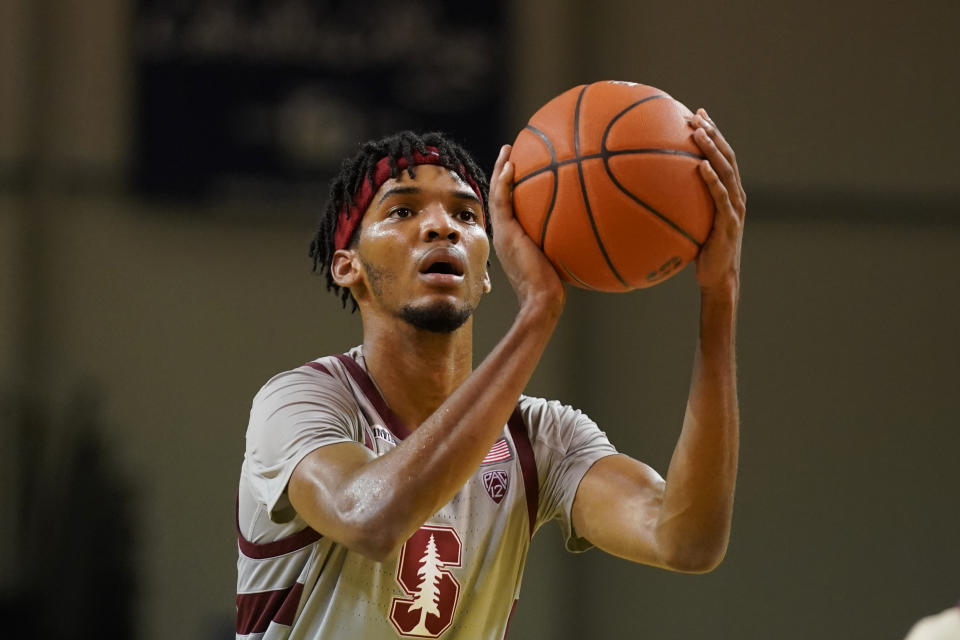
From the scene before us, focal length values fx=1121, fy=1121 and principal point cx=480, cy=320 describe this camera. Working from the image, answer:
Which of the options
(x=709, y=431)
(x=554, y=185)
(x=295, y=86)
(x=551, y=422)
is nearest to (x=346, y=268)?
(x=551, y=422)

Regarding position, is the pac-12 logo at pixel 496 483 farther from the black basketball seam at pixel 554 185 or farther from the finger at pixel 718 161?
the finger at pixel 718 161

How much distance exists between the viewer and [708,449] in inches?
94.3

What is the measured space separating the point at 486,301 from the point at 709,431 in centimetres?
269

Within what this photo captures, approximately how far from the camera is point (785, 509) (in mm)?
5062

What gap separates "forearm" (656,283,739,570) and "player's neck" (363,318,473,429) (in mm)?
619

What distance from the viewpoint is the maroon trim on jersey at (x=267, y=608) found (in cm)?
249

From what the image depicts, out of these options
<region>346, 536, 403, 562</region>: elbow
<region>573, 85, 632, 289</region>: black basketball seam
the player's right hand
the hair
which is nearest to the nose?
the hair

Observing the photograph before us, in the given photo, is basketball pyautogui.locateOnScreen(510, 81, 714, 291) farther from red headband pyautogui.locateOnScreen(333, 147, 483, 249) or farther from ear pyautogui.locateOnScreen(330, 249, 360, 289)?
ear pyautogui.locateOnScreen(330, 249, 360, 289)

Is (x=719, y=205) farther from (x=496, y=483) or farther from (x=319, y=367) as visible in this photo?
(x=319, y=367)

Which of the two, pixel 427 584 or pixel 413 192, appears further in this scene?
pixel 413 192

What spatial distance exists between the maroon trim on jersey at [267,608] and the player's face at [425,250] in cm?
69

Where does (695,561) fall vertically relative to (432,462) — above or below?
below

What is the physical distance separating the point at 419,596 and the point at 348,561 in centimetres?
18

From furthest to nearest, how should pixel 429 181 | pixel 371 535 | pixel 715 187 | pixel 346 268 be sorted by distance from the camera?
pixel 346 268
pixel 429 181
pixel 715 187
pixel 371 535
